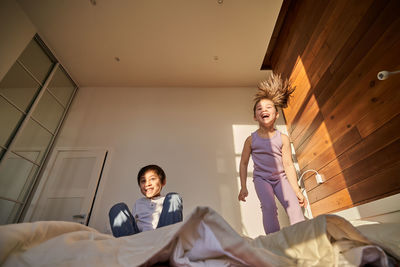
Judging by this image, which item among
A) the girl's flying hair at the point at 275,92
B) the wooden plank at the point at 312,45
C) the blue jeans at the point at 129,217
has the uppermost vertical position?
the wooden plank at the point at 312,45

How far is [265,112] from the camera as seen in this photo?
1749mm

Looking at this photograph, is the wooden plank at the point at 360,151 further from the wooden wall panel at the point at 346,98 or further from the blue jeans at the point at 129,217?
the blue jeans at the point at 129,217

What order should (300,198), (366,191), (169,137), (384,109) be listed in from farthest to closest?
(169,137) → (300,198) → (366,191) → (384,109)

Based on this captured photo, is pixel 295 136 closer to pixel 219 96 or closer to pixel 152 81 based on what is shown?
pixel 219 96

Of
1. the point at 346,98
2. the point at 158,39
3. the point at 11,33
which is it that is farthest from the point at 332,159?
the point at 11,33

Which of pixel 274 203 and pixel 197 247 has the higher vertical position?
pixel 274 203

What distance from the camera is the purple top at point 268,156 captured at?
1.59 m

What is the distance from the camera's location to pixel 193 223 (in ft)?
1.67

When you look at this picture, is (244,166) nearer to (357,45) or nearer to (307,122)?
(307,122)

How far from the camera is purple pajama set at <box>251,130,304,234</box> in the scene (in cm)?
146

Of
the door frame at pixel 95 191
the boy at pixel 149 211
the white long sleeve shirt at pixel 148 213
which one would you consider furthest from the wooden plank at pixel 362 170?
the door frame at pixel 95 191

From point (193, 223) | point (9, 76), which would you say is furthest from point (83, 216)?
point (193, 223)

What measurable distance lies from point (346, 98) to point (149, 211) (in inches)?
60.9

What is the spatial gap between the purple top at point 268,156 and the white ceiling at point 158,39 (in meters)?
1.42
